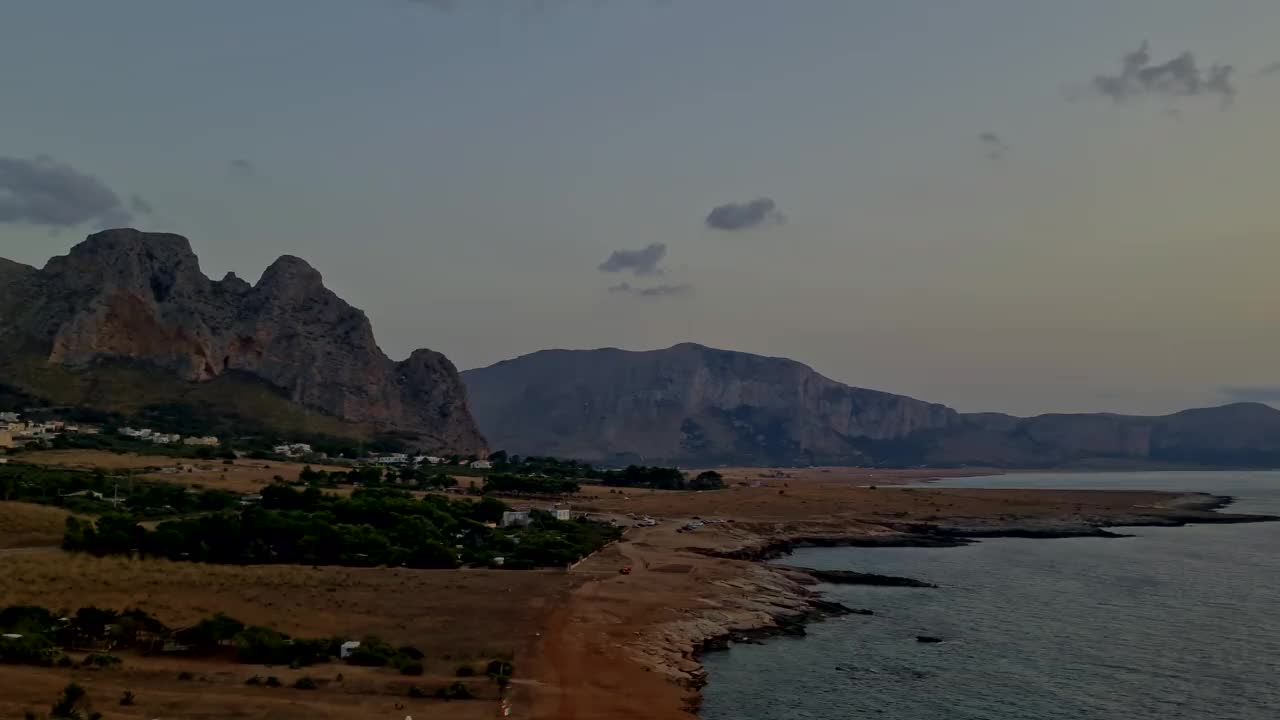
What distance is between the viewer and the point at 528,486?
123125 millimetres

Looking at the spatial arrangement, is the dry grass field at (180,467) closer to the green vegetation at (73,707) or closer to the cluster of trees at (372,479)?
the cluster of trees at (372,479)

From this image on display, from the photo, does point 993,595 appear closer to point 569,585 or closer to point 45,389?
point 569,585

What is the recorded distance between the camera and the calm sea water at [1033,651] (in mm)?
37875

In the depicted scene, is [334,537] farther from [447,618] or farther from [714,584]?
[714,584]

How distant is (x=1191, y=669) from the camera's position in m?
44.3

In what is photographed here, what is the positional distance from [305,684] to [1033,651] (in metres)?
36.2

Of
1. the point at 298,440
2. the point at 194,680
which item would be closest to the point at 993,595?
the point at 194,680

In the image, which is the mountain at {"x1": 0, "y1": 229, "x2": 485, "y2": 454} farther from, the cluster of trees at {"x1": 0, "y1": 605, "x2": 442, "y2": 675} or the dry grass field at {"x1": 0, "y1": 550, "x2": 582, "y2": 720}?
the cluster of trees at {"x1": 0, "y1": 605, "x2": 442, "y2": 675}

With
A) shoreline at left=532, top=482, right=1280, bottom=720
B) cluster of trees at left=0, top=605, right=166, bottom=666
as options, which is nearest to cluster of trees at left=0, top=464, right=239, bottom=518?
cluster of trees at left=0, top=605, right=166, bottom=666

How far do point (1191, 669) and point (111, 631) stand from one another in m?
48.6

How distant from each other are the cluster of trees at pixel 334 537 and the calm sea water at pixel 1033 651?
22.1 m

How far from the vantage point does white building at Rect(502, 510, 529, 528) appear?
81444mm

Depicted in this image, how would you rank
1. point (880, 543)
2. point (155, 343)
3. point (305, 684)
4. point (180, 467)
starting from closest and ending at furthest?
point (305, 684), point (880, 543), point (180, 467), point (155, 343)

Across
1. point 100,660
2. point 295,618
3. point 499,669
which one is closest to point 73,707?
point 100,660
